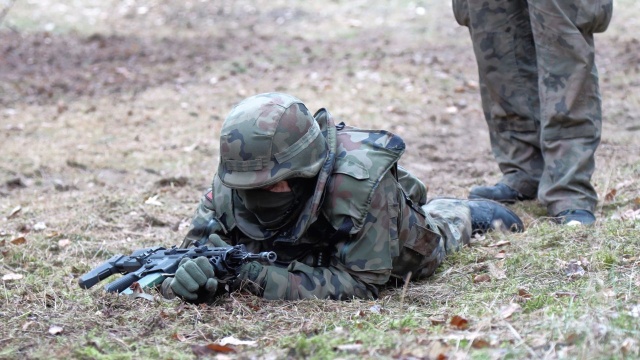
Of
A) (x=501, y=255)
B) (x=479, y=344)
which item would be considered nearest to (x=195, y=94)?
(x=501, y=255)

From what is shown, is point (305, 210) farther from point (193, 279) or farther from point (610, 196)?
point (610, 196)

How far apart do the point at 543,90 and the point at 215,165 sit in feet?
11.4

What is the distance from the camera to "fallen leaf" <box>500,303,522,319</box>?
3.37 m

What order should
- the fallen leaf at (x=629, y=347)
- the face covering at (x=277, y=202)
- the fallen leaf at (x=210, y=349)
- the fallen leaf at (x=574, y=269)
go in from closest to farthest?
the fallen leaf at (x=629, y=347)
the fallen leaf at (x=210, y=349)
the face covering at (x=277, y=202)
the fallen leaf at (x=574, y=269)

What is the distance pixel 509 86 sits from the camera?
5898mm

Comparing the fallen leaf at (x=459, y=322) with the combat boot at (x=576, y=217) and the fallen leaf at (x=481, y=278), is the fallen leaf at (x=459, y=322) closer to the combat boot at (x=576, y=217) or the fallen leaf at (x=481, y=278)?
the fallen leaf at (x=481, y=278)

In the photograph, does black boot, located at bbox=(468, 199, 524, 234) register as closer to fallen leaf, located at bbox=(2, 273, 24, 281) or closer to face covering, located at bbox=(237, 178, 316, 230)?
face covering, located at bbox=(237, 178, 316, 230)

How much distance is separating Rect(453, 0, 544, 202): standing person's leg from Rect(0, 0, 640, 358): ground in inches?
11.8

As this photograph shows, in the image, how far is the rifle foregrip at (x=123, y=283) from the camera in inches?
159

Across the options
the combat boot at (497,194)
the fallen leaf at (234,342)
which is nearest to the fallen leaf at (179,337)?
the fallen leaf at (234,342)

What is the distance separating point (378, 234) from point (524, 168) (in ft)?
7.62

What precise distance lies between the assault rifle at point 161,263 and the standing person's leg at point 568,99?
2.35 metres

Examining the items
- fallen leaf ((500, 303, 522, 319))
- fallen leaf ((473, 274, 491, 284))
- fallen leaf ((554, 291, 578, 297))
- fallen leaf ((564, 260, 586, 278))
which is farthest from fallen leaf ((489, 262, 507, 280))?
fallen leaf ((500, 303, 522, 319))

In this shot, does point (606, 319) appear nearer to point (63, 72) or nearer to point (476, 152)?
point (476, 152)
